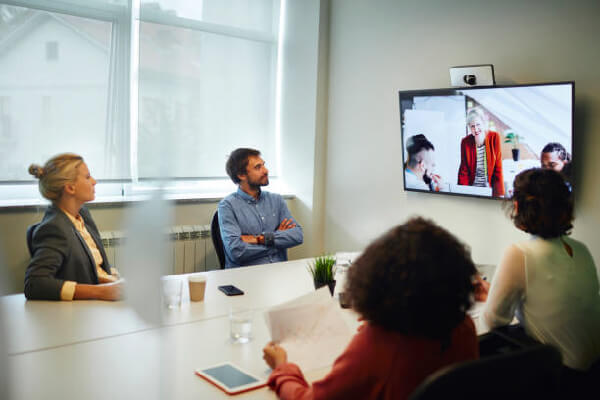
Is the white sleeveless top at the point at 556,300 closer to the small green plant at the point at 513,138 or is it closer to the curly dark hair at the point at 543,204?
the curly dark hair at the point at 543,204

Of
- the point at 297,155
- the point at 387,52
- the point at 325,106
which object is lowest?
the point at 297,155

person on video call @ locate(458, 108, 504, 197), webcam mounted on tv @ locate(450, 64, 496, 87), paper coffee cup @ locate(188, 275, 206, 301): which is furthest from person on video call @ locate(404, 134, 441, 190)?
paper coffee cup @ locate(188, 275, 206, 301)

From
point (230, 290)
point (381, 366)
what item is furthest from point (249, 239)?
point (381, 366)

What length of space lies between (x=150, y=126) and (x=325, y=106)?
418 centimetres

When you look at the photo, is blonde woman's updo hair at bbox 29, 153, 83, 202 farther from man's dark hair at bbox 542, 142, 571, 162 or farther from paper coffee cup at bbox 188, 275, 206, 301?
man's dark hair at bbox 542, 142, 571, 162

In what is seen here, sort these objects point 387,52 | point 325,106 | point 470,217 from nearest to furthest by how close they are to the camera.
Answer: point 470,217 < point 387,52 < point 325,106

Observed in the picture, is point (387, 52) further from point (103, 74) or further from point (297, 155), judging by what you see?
point (103, 74)

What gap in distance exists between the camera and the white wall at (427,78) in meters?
2.77

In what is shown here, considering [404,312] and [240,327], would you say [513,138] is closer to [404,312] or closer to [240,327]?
[240,327]

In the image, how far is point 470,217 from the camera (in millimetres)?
3379

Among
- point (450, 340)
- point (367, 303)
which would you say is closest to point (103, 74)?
point (367, 303)

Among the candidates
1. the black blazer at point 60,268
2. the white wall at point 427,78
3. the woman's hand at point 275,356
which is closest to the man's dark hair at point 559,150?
the white wall at point 427,78

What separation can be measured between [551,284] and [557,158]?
134 centimetres

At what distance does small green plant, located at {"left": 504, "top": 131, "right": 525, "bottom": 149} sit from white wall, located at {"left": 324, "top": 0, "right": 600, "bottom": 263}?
0.95 feet
